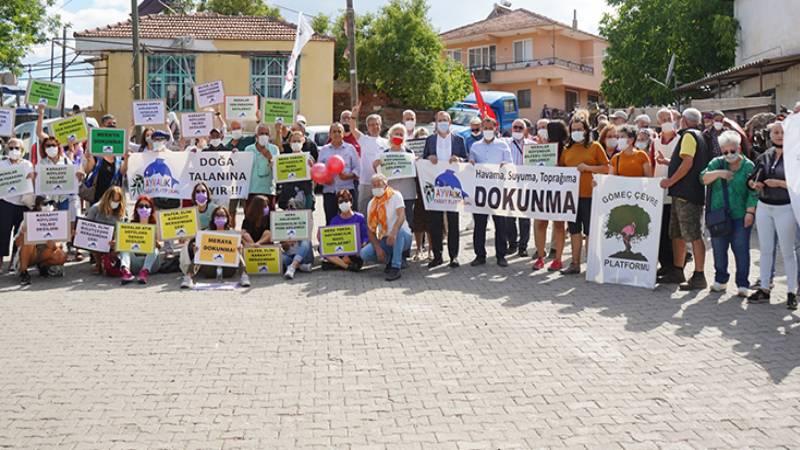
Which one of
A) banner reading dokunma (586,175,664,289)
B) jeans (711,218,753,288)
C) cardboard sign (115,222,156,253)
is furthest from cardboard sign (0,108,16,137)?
jeans (711,218,753,288)

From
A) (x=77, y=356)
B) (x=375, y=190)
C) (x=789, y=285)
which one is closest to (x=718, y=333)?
(x=789, y=285)

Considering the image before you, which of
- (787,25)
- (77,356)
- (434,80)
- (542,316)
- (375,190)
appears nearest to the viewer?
(77,356)

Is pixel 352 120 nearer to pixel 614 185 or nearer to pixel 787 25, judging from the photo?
pixel 614 185

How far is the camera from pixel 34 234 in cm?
1023

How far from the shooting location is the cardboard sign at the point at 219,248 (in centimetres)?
1005

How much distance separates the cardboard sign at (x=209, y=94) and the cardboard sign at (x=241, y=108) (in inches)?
7.6

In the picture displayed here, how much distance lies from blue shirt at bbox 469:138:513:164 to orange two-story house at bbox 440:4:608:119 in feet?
146

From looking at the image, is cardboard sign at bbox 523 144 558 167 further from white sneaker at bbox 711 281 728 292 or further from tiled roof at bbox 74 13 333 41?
tiled roof at bbox 74 13 333 41

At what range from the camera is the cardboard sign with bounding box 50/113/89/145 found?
1137 centimetres

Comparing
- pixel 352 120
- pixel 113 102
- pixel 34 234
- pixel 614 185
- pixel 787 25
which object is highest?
pixel 787 25

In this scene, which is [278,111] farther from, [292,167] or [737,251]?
[737,251]

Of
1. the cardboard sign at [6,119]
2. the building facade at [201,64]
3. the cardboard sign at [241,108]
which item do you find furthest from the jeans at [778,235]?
the building facade at [201,64]

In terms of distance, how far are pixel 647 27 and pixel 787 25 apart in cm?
1040

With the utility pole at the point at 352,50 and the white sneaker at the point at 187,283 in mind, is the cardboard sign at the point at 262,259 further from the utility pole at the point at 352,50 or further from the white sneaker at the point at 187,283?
the utility pole at the point at 352,50
